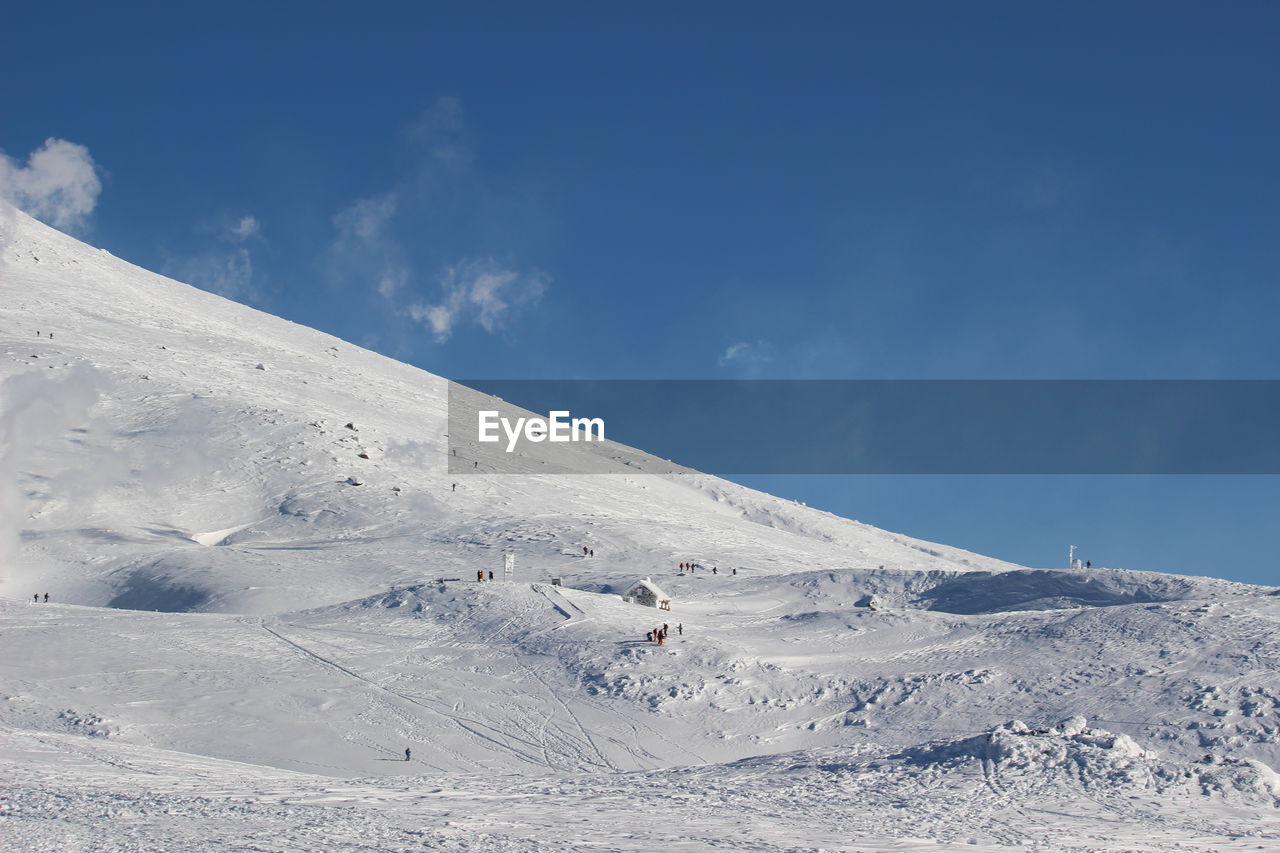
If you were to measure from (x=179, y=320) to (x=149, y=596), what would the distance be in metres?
56.3

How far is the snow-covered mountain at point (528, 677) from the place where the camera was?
17.8 m

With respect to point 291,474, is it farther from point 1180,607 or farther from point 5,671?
point 1180,607

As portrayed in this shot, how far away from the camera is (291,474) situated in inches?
2483

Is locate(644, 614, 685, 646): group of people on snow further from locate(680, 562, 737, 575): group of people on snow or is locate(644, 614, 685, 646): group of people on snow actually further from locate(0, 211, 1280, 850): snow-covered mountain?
locate(680, 562, 737, 575): group of people on snow

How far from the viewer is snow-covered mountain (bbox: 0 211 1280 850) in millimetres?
17781

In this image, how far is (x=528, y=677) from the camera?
99.5ft

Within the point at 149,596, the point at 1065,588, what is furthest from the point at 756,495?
the point at 149,596

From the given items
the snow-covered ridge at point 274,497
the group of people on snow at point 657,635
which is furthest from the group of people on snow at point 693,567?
the group of people on snow at point 657,635

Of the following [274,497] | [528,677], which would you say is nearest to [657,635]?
[528,677]
